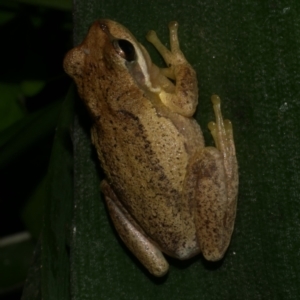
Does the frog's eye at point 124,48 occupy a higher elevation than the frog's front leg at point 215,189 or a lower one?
higher

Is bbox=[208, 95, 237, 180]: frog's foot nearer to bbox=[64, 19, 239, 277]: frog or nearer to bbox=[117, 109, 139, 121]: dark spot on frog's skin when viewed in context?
bbox=[64, 19, 239, 277]: frog

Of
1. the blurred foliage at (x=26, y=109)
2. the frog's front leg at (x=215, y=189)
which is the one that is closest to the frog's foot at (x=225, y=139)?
the frog's front leg at (x=215, y=189)

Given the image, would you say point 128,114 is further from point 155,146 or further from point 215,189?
point 215,189

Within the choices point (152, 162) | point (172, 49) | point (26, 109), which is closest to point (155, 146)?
point (152, 162)

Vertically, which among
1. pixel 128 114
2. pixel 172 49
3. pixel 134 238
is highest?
pixel 172 49

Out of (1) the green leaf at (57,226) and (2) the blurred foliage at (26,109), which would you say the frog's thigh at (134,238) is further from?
(2) the blurred foliage at (26,109)

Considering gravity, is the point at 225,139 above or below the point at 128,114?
below

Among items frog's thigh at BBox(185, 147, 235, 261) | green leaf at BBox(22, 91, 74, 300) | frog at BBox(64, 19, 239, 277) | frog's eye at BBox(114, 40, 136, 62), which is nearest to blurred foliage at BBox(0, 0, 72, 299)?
green leaf at BBox(22, 91, 74, 300)
